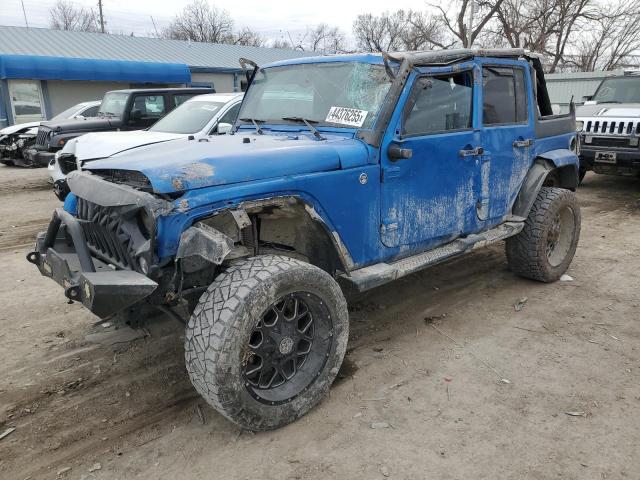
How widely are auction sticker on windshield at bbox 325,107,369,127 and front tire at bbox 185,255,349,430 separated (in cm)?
113

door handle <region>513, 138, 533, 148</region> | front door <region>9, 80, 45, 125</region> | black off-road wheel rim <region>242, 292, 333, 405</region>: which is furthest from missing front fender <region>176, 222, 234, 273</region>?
front door <region>9, 80, 45, 125</region>

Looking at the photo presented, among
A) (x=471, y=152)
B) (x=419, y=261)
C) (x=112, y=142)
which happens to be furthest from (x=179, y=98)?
(x=419, y=261)

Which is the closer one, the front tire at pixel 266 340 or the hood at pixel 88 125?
the front tire at pixel 266 340

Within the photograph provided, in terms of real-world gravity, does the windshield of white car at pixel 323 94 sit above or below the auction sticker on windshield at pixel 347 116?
above

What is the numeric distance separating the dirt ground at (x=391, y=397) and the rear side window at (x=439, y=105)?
1.59m

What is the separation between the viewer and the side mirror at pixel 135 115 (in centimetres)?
996

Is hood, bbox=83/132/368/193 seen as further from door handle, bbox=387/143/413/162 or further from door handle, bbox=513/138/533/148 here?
door handle, bbox=513/138/533/148

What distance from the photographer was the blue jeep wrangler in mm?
2668

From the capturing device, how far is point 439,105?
3.83 m

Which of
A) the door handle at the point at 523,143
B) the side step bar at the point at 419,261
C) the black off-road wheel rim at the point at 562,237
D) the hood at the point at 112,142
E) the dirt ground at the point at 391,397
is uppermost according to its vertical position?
the door handle at the point at 523,143

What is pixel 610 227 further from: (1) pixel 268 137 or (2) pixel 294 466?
(2) pixel 294 466

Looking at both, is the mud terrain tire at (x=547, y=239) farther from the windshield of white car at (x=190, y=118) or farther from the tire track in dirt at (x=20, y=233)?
the tire track in dirt at (x=20, y=233)

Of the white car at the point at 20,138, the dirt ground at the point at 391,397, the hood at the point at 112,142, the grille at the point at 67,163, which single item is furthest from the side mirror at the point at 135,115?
the dirt ground at the point at 391,397

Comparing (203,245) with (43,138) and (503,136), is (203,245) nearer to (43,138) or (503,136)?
(503,136)
